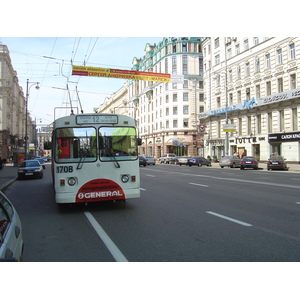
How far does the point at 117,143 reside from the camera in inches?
362

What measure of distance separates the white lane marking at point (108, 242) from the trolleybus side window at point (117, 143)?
1.90 m

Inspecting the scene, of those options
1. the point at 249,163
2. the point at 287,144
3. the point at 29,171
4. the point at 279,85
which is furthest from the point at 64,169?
the point at 279,85

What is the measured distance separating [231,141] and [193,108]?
83.2 ft

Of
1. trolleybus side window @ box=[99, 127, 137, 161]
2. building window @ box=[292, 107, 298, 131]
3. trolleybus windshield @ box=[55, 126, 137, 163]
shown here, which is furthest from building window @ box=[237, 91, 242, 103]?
trolleybus windshield @ box=[55, 126, 137, 163]

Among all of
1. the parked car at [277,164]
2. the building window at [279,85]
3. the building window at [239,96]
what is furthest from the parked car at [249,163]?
the building window at [239,96]

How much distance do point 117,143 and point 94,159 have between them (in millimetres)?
799

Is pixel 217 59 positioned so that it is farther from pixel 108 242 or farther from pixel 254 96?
pixel 108 242

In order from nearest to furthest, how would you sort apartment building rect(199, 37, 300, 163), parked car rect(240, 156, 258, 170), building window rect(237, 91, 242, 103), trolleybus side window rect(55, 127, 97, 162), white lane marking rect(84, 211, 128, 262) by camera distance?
white lane marking rect(84, 211, 128, 262) → trolleybus side window rect(55, 127, 97, 162) → parked car rect(240, 156, 258, 170) → apartment building rect(199, 37, 300, 163) → building window rect(237, 91, 242, 103)

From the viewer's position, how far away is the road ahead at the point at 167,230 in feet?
16.3

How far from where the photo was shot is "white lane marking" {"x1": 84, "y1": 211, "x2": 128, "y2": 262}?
485cm

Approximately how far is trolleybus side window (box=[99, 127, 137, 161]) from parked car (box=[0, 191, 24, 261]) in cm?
482

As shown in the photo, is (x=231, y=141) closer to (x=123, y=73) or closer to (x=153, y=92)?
(x=123, y=73)

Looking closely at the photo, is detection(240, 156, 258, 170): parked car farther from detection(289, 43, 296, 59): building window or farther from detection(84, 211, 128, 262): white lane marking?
detection(84, 211, 128, 262): white lane marking

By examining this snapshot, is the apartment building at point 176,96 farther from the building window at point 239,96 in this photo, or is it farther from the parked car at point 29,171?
the parked car at point 29,171
